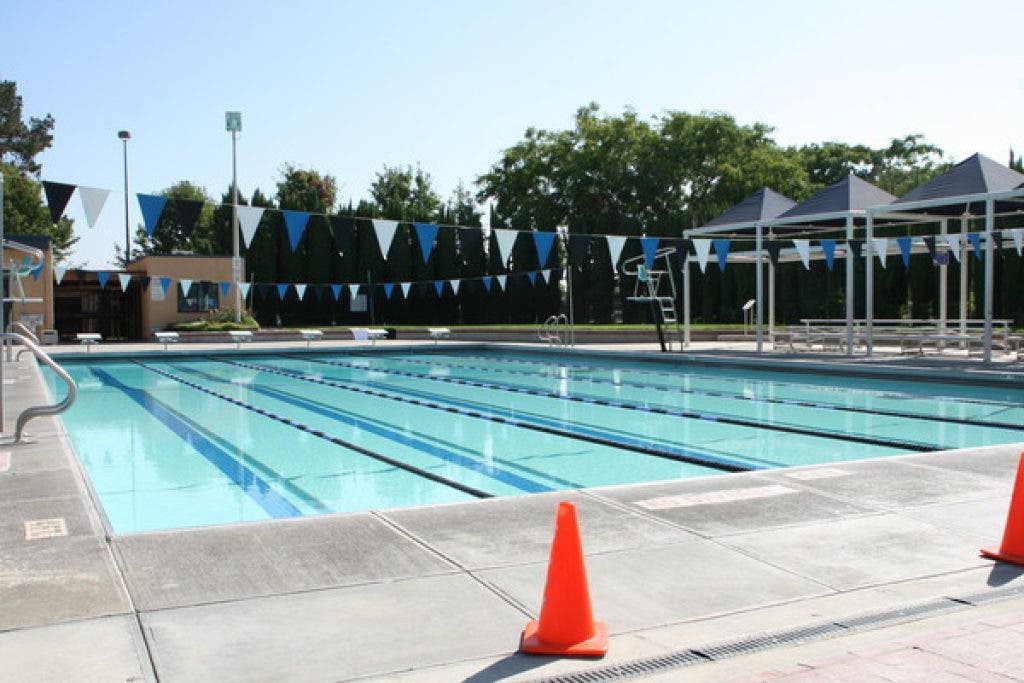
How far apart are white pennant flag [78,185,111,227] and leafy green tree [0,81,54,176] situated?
122 ft

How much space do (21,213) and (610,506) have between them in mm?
38937

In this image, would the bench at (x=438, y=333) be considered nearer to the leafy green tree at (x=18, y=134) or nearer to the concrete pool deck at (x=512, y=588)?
the concrete pool deck at (x=512, y=588)

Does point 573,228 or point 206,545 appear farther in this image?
point 573,228

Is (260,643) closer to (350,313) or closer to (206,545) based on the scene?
(206,545)

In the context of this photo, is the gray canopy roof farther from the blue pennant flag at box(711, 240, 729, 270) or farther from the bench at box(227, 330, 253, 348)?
the bench at box(227, 330, 253, 348)

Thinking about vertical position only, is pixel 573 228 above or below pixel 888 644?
above

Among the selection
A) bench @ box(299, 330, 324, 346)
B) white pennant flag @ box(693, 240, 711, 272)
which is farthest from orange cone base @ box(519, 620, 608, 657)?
bench @ box(299, 330, 324, 346)

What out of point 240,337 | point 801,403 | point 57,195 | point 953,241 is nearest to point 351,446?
point 57,195

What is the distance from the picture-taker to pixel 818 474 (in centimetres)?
619

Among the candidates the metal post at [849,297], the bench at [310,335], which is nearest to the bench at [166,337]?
the bench at [310,335]

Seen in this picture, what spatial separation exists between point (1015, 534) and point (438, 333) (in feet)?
76.8

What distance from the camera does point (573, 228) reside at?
33.9 metres

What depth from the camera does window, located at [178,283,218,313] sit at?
30688mm

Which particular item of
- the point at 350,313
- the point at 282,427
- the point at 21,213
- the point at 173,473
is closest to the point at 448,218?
the point at 350,313
